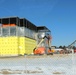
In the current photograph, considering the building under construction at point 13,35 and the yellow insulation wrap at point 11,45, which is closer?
the building under construction at point 13,35

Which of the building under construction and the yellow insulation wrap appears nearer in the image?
the building under construction

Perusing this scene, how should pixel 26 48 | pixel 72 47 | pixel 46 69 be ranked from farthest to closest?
pixel 26 48
pixel 46 69
pixel 72 47

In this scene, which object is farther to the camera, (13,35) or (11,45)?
(11,45)

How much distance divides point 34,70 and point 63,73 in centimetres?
221

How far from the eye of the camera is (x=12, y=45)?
73812mm

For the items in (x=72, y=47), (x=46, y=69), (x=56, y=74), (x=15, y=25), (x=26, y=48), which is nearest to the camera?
(x=72, y=47)

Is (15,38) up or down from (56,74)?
up

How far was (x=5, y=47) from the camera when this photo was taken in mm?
73875

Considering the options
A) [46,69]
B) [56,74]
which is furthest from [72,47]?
[46,69]

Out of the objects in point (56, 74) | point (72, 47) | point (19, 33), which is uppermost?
point (19, 33)

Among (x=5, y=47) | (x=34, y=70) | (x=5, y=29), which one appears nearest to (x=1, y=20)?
(x=5, y=29)

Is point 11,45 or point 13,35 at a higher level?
point 13,35

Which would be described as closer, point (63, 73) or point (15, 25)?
point (63, 73)

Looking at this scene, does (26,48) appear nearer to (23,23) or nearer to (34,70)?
(23,23)
